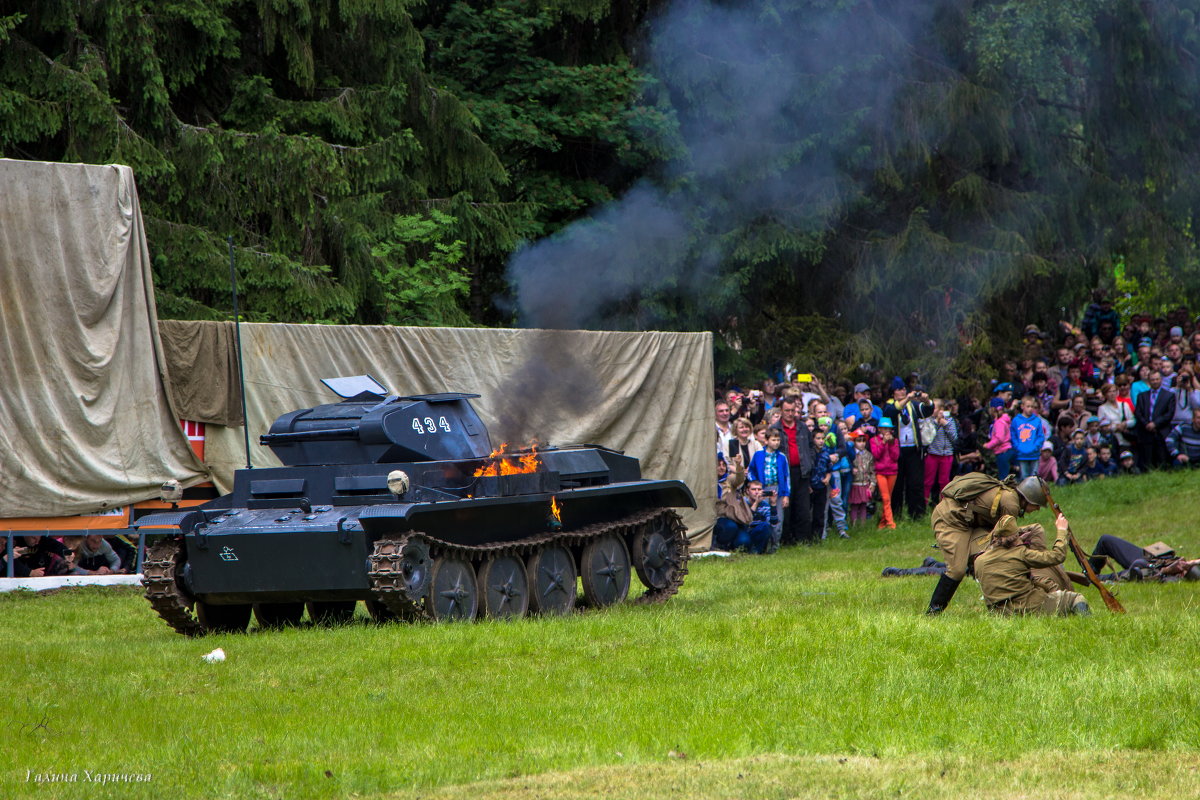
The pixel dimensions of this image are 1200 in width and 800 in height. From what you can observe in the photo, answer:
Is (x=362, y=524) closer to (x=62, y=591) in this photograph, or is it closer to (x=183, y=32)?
(x=62, y=591)

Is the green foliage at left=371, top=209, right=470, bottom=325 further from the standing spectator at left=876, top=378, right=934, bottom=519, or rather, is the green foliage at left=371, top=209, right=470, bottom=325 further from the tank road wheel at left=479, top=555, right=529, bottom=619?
the tank road wheel at left=479, top=555, right=529, bottom=619

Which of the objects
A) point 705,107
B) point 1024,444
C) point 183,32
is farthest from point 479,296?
point 1024,444

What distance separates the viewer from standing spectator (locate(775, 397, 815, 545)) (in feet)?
63.5

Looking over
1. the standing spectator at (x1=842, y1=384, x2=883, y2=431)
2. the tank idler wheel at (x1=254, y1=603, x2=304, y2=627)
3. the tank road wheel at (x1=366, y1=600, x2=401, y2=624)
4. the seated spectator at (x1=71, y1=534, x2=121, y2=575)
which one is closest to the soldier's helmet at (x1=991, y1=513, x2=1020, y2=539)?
the tank road wheel at (x1=366, y1=600, x2=401, y2=624)

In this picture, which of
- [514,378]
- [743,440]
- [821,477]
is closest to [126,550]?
[514,378]

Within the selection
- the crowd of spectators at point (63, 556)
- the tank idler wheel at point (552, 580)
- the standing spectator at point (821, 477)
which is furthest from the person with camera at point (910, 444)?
the crowd of spectators at point (63, 556)

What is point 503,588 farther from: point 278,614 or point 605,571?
point 278,614

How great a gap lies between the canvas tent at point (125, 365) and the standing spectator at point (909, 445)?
17.0 ft

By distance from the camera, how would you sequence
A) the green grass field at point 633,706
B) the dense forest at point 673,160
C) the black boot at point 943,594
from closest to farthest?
1. the green grass field at point 633,706
2. the black boot at point 943,594
3. the dense forest at point 673,160

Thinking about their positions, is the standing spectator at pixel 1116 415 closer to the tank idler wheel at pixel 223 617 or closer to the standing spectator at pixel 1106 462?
the standing spectator at pixel 1106 462

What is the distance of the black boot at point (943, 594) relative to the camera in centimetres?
1226

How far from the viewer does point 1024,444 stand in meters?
20.7

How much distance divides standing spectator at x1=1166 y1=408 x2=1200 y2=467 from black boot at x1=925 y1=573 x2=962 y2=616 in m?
10.2

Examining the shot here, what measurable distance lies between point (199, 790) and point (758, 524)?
13232mm
